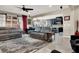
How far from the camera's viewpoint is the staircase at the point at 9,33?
7.04 feet

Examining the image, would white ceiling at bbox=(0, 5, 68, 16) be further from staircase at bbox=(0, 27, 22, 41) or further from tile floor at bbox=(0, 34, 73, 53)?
tile floor at bbox=(0, 34, 73, 53)

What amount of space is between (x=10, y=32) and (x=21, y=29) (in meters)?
0.26

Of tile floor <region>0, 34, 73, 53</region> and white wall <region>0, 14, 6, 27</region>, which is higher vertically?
white wall <region>0, 14, 6, 27</region>

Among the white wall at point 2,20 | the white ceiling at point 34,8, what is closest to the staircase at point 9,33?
the white wall at point 2,20

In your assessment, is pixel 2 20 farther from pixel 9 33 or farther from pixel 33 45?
pixel 33 45

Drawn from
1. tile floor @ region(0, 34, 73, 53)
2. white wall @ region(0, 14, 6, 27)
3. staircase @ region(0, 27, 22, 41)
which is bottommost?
tile floor @ region(0, 34, 73, 53)

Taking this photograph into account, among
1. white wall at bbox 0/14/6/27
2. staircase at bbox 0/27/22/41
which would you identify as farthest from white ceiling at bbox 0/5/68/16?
staircase at bbox 0/27/22/41

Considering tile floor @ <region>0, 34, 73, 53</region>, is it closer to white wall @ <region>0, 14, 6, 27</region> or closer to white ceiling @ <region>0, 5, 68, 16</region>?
white wall @ <region>0, 14, 6, 27</region>

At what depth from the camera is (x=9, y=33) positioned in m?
2.20

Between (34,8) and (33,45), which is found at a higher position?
(34,8)

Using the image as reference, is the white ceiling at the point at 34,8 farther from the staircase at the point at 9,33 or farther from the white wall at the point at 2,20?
the staircase at the point at 9,33

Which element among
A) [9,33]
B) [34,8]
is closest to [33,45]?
[9,33]

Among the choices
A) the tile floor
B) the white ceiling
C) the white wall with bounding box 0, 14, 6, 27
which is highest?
the white ceiling

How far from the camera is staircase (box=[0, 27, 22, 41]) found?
7.04 ft
